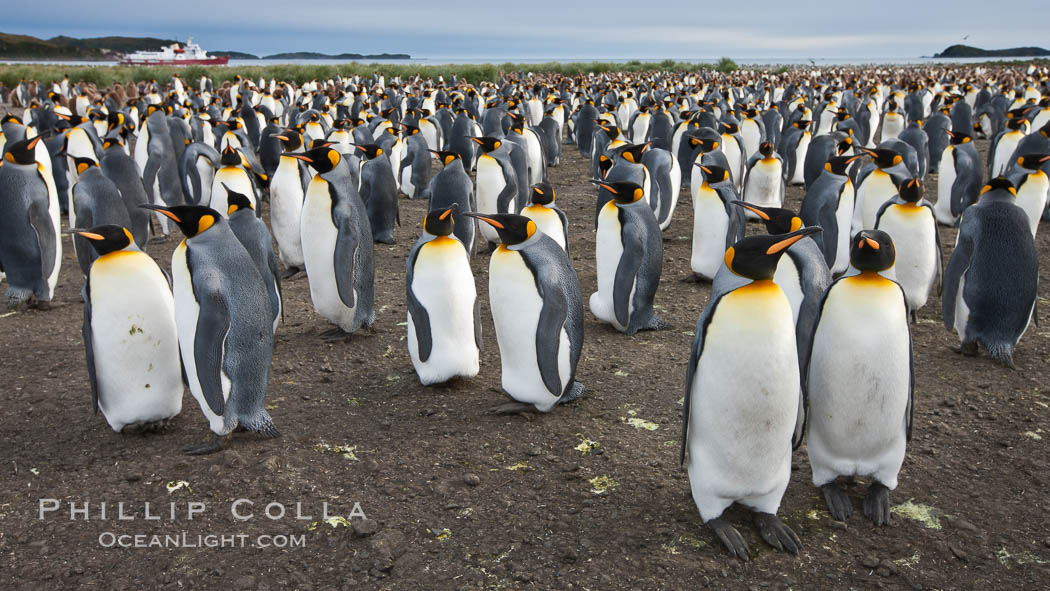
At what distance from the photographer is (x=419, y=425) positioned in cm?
417

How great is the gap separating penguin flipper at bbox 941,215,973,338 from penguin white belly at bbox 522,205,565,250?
2643 mm

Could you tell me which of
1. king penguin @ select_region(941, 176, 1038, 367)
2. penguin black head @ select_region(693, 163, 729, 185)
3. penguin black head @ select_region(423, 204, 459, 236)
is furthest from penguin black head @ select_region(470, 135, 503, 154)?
king penguin @ select_region(941, 176, 1038, 367)

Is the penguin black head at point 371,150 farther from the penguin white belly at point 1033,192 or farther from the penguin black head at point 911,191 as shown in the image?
the penguin white belly at point 1033,192

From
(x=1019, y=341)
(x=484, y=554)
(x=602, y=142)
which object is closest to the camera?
(x=484, y=554)

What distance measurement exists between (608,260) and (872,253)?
2.69m

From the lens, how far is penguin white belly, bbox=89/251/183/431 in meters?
3.72

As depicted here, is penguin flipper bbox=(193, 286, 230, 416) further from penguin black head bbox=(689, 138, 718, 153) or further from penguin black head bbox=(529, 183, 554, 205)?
penguin black head bbox=(689, 138, 718, 153)

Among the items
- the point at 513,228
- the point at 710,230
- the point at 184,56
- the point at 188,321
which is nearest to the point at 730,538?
the point at 513,228

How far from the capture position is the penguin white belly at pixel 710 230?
655 centimetres

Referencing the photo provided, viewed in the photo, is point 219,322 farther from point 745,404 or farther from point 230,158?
point 230,158

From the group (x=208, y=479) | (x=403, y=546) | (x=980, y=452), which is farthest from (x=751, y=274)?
(x=208, y=479)

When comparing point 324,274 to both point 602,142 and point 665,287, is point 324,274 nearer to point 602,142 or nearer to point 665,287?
point 665,287

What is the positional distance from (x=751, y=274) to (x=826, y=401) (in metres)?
0.86

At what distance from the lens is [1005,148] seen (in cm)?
1045
